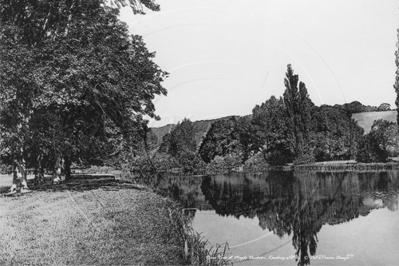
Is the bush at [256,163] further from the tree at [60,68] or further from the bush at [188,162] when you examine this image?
the tree at [60,68]

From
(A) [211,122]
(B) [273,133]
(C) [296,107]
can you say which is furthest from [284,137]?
(A) [211,122]

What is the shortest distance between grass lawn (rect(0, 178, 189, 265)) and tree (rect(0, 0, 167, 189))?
4.04 metres

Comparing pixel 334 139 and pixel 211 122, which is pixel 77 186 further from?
pixel 211 122

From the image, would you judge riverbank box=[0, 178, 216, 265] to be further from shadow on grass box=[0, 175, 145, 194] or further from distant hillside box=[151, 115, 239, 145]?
distant hillside box=[151, 115, 239, 145]

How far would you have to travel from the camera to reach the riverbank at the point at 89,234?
6.73 m

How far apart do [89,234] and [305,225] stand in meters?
9.32

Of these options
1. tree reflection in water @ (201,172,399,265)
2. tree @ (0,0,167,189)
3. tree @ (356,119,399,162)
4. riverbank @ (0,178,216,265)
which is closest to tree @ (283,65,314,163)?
tree @ (356,119,399,162)

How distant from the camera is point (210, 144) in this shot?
59688 millimetres

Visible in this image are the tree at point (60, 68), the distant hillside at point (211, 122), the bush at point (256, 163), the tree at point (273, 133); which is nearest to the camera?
the tree at point (60, 68)

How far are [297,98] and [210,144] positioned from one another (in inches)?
876

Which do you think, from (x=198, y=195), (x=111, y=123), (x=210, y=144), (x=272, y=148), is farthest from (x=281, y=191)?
(x=210, y=144)

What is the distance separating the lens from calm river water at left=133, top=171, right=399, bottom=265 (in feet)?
34.5

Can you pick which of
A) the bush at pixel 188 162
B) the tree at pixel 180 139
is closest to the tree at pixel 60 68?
the tree at pixel 180 139

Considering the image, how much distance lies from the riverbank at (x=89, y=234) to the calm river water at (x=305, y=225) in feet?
8.77
